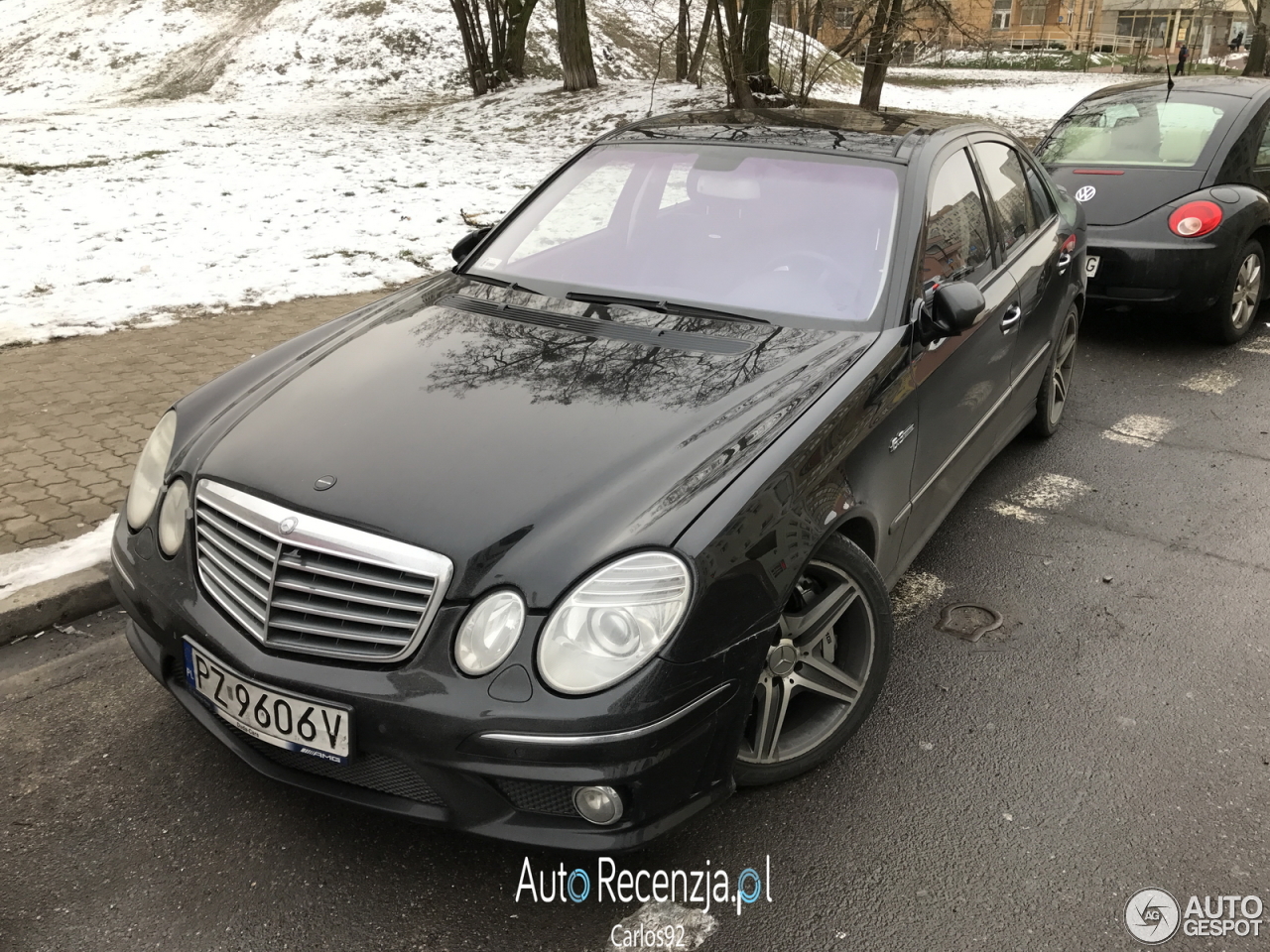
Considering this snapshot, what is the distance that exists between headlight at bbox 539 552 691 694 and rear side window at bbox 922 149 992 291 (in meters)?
1.62

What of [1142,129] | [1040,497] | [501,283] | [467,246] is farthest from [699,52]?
[501,283]

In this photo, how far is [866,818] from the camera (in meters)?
2.68

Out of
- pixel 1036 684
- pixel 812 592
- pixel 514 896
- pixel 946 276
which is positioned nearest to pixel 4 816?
pixel 514 896

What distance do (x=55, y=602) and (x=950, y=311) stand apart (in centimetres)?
308

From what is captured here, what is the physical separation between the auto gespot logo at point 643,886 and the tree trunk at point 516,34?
706 inches

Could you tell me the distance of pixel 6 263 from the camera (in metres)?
7.54

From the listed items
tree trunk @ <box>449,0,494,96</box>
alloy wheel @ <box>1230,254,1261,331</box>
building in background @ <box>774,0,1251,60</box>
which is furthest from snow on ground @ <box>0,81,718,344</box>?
building in background @ <box>774,0,1251,60</box>

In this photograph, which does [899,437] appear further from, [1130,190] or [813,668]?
[1130,190]

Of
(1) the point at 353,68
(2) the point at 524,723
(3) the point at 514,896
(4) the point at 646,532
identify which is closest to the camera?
(2) the point at 524,723

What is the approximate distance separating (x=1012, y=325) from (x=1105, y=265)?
2.81 meters

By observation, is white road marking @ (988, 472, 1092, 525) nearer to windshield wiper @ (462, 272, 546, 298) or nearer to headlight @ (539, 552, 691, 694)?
windshield wiper @ (462, 272, 546, 298)

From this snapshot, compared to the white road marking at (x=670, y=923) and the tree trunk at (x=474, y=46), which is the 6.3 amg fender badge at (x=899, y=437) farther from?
the tree trunk at (x=474, y=46)

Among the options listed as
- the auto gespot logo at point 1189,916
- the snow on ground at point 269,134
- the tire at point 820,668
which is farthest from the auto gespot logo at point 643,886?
the snow on ground at point 269,134

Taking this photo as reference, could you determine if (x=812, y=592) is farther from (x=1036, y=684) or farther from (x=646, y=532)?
(x=1036, y=684)
